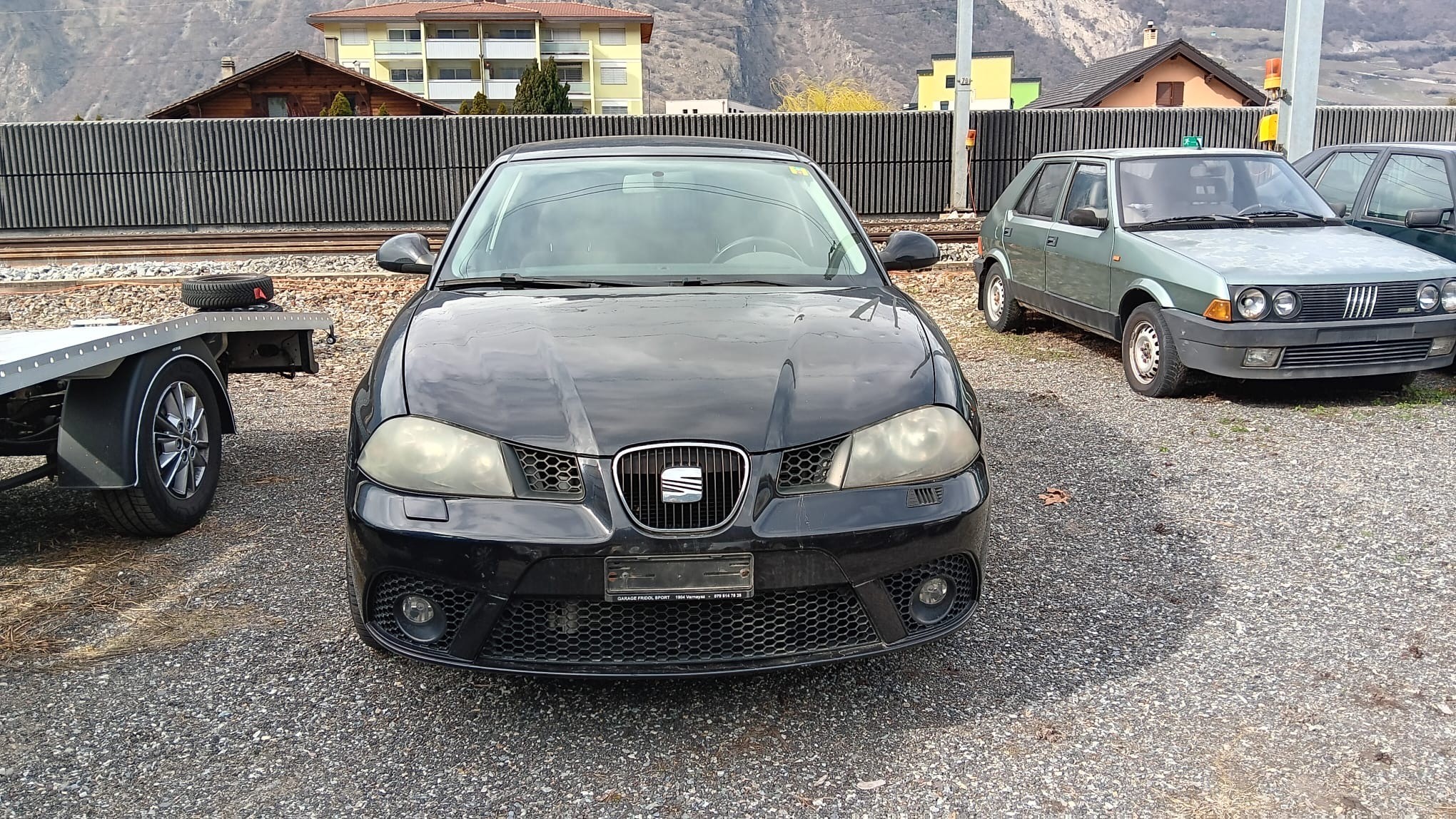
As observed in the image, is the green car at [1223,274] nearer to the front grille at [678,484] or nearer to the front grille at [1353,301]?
the front grille at [1353,301]

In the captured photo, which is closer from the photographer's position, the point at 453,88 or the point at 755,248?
the point at 755,248

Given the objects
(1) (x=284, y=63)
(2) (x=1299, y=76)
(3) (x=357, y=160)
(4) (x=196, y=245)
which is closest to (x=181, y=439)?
(4) (x=196, y=245)

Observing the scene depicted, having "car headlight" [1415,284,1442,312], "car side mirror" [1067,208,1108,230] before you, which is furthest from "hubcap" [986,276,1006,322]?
"car headlight" [1415,284,1442,312]

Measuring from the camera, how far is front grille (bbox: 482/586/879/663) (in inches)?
114

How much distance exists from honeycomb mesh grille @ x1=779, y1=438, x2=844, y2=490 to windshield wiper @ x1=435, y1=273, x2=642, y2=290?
1.23 meters

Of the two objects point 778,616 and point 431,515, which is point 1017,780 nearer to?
point 778,616

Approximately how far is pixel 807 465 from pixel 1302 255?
554 cm

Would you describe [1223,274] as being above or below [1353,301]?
above

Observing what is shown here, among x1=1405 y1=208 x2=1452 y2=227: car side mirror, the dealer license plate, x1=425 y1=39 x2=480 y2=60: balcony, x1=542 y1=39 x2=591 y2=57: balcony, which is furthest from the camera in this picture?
x1=542 y1=39 x2=591 y2=57: balcony

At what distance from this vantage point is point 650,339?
3.31m

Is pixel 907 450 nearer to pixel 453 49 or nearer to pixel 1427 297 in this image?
pixel 1427 297

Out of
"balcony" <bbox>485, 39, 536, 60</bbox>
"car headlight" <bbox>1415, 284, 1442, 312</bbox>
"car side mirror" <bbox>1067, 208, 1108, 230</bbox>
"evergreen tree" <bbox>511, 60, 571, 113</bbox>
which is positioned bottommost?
"car headlight" <bbox>1415, 284, 1442, 312</bbox>

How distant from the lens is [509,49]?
80.4m

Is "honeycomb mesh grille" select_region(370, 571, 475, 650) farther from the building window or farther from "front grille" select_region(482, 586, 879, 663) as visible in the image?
the building window
